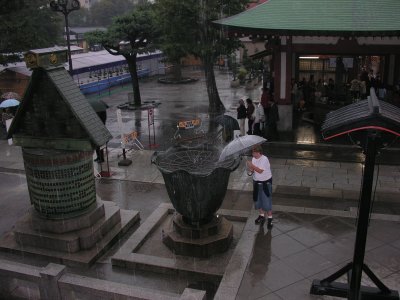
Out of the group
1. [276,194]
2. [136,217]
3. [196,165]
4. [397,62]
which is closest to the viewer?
[196,165]

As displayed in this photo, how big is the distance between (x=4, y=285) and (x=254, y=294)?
397 cm

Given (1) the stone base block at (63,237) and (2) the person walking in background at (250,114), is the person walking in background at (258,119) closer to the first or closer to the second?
(2) the person walking in background at (250,114)

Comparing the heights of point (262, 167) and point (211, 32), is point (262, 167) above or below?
below

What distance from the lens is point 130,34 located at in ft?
81.8

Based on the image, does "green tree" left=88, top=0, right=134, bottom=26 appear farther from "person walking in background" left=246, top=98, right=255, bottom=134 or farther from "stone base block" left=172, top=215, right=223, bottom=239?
"stone base block" left=172, top=215, right=223, bottom=239

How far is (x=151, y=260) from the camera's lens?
7.96 metres

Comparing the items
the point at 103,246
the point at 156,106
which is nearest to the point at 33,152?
the point at 103,246

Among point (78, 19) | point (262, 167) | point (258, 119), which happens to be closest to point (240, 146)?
point (262, 167)

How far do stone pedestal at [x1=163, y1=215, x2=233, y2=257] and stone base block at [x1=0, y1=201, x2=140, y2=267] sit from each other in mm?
1516

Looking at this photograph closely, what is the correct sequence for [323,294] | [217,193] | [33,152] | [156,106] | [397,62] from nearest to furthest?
[323,294], [217,193], [33,152], [397,62], [156,106]

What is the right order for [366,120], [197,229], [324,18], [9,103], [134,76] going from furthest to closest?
[134,76] → [9,103] → [324,18] → [197,229] → [366,120]

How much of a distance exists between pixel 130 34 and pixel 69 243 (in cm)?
1864

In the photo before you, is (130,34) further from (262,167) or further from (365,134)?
(365,134)

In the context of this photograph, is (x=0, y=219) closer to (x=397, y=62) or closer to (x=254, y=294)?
(x=254, y=294)
